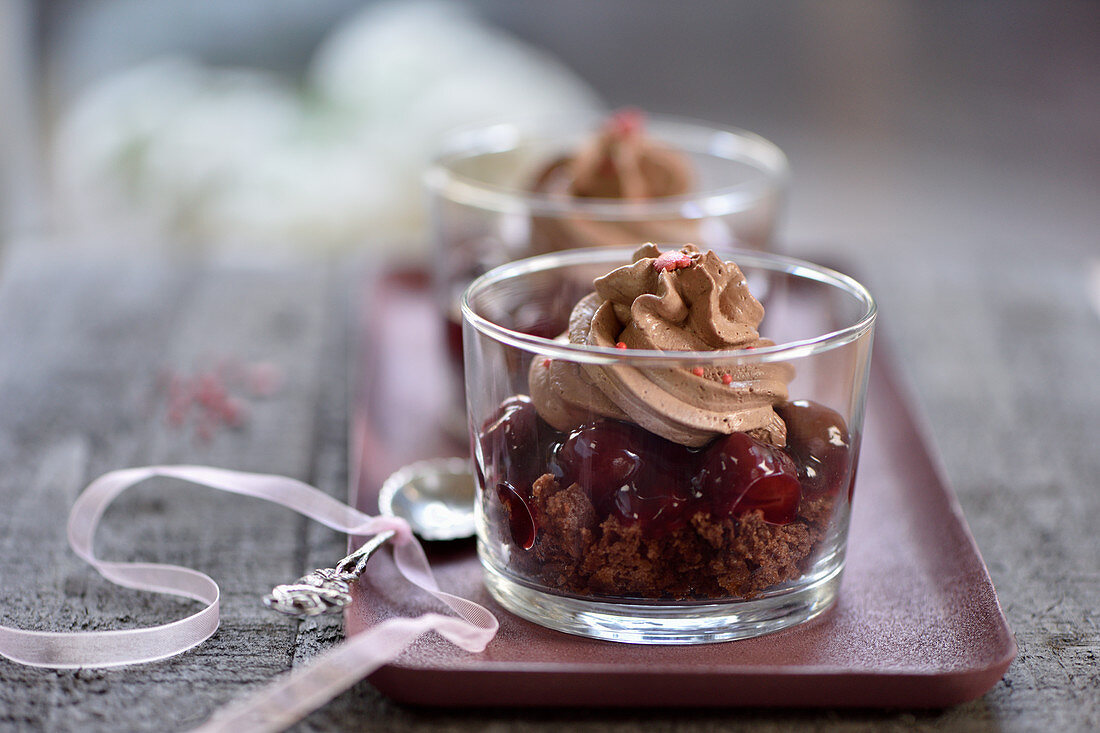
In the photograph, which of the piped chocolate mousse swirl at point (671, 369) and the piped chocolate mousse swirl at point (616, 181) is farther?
the piped chocolate mousse swirl at point (616, 181)

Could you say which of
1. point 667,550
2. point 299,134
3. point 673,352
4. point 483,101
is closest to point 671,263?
point 673,352

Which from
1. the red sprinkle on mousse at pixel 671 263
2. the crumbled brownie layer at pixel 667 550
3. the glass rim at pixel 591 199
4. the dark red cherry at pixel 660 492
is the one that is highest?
the glass rim at pixel 591 199

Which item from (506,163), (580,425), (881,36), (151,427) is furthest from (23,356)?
(881,36)

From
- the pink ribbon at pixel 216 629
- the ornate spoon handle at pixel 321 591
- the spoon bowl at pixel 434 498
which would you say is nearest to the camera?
the pink ribbon at pixel 216 629

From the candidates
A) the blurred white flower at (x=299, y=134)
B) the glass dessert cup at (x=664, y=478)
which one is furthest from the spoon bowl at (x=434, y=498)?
the blurred white flower at (x=299, y=134)

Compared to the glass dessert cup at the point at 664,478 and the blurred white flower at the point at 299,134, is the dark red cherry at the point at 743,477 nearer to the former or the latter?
the glass dessert cup at the point at 664,478

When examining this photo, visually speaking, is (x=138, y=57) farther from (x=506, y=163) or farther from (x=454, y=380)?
(x=454, y=380)

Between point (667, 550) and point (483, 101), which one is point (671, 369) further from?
point (483, 101)
